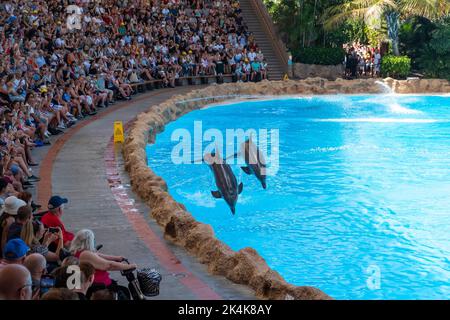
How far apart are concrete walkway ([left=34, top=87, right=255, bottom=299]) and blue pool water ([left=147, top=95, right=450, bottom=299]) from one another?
1323 mm

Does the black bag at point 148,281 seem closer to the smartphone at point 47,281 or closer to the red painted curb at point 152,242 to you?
the red painted curb at point 152,242

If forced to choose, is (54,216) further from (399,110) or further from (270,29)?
(270,29)

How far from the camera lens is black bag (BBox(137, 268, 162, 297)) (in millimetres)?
6730

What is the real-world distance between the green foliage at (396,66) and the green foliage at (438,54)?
2.79 ft

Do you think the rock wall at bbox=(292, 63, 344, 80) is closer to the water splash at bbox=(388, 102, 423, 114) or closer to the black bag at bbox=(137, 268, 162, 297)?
the water splash at bbox=(388, 102, 423, 114)

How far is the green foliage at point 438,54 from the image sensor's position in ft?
103

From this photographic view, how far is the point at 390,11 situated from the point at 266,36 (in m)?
5.28

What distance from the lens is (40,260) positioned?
5785 millimetres

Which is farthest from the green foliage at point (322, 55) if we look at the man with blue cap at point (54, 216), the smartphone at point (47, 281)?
the smartphone at point (47, 281)

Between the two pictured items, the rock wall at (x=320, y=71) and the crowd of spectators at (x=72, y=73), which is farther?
the rock wall at (x=320, y=71)

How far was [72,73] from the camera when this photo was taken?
790 inches

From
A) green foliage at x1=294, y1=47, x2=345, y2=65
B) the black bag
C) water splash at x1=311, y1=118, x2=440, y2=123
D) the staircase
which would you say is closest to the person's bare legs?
the black bag

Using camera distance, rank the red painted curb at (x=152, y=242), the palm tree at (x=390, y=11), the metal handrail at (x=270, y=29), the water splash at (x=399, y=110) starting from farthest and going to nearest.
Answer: the metal handrail at (x=270, y=29) < the palm tree at (x=390, y=11) < the water splash at (x=399, y=110) < the red painted curb at (x=152, y=242)
